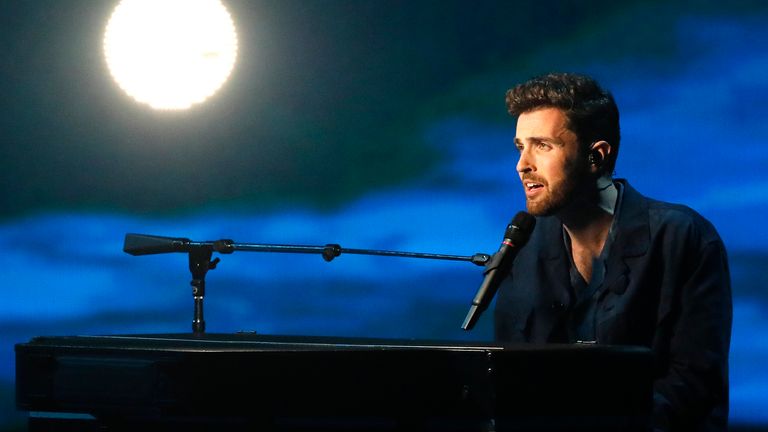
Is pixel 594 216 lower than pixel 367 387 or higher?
higher

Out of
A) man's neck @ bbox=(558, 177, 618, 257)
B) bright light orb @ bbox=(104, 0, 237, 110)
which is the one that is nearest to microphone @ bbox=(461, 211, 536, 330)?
man's neck @ bbox=(558, 177, 618, 257)

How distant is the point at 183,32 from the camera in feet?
14.6

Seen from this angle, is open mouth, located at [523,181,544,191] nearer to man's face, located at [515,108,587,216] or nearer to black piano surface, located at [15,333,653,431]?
man's face, located at [515,108,587,216]

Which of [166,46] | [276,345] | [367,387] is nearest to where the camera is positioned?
[367,387]

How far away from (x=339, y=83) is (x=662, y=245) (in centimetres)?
289

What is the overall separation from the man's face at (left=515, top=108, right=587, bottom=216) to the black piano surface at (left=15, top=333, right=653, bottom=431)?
2.95 feet

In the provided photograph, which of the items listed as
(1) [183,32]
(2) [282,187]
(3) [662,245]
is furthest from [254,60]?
(3) [662,245]

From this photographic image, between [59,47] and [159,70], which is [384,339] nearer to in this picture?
[159,70]

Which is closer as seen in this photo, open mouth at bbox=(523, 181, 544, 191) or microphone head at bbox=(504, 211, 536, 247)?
microphone head at bbox=(504, 211, 536, 247)

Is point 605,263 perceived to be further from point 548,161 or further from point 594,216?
point 548,161

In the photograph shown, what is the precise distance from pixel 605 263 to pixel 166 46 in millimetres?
2162

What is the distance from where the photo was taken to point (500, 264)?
2453 millimetres

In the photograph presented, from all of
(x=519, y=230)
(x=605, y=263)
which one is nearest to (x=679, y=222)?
(x=605, y=263)

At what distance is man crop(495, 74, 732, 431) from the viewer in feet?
9.11
